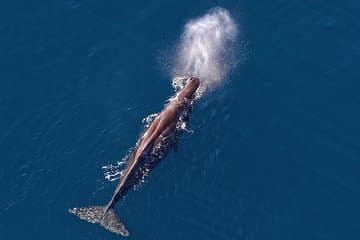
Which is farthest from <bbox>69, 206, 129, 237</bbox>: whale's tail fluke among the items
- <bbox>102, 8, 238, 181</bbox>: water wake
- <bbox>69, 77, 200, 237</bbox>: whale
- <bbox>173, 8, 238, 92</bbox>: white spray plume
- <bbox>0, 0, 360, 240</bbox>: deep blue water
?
<bbox>173, 8, 238, 92</bbox>: white spray plume

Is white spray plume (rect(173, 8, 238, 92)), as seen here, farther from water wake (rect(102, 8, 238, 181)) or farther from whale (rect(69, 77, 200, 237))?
whale (rect(69, 77, 200, 237))

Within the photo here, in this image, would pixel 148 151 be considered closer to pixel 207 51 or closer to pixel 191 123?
pixel 191 123

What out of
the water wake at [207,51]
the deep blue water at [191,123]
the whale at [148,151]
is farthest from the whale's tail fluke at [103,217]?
the water wake at [207,51]

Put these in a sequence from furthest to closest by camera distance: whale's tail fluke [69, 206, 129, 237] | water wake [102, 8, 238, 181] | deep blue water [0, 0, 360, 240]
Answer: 1. water wake [102, 8, 238, 181]
2. deep blue water [0, 0, 360, 240]
3. whale's tail fluke [69, 206, 129, 237]

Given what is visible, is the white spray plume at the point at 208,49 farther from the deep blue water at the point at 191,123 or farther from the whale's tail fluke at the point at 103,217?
the whale's tail fluke at the point at 103,217

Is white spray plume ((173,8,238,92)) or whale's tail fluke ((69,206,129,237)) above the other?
white spray plume ((173,8,238,92))

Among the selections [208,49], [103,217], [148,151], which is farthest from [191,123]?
[103,217]

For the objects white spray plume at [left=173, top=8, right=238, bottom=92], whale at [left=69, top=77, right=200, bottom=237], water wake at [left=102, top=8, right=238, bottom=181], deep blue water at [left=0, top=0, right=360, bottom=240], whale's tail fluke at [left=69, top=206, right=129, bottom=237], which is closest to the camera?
whale's tail fluke at [left=69, top=206, right=129, bottom=237]

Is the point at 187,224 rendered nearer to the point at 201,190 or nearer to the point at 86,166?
the point at 201,190
